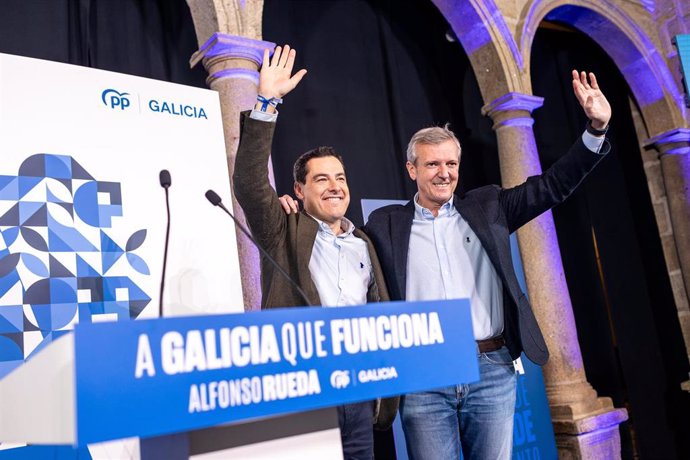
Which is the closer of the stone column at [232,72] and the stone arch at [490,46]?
the stone column at [232,72]

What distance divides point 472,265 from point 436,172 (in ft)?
1.04

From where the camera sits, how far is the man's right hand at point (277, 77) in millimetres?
1736

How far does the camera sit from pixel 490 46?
449cm

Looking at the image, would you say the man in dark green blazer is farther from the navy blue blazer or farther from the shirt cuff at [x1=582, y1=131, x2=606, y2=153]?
the shirt cuff at [x1=582, y1=131, x2=606, y2=153]

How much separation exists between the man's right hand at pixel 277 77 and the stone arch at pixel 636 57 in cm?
390

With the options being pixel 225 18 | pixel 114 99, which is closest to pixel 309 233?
pixel 114 99

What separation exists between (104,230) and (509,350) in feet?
4.69

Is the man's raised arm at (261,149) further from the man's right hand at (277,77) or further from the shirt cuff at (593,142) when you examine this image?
the shirt cuff at (593,142)

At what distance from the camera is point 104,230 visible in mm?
2266

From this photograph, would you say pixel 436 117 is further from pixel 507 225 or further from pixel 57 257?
pixel 57 257

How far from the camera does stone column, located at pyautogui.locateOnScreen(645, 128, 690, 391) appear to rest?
17.0ft

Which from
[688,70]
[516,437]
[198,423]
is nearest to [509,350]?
[198,423]

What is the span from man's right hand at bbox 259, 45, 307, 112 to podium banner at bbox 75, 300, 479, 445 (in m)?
0.89

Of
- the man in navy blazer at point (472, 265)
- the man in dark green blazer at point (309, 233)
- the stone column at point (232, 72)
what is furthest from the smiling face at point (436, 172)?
the stone column at point (232, 72)
